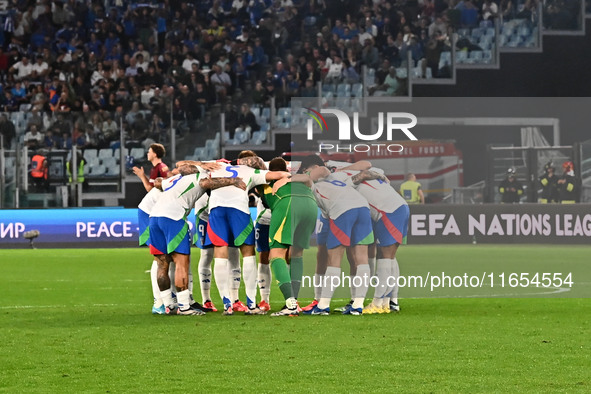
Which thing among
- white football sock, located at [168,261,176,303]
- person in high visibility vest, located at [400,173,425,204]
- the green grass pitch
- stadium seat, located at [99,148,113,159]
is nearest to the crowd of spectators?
stadium seat, located at [99,148,113,159]

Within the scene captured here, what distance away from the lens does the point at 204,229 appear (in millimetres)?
14859

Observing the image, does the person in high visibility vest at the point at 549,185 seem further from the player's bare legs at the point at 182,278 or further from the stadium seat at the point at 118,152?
the stadium seat at the point at 118,152

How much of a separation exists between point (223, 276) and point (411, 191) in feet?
9.62

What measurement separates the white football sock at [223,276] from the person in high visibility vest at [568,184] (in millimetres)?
9051

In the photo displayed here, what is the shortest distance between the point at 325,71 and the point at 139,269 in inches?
596

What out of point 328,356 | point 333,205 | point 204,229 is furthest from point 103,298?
point 328,356

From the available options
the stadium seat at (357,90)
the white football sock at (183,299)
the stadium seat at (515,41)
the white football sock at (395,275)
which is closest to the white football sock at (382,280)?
the white football sock at (395,275)

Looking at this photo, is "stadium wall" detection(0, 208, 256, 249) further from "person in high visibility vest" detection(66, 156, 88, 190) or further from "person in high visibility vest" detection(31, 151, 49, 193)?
"person in high visibility vest" detection(66, 156, 88, 190)

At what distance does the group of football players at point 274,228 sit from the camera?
1404 centimetres

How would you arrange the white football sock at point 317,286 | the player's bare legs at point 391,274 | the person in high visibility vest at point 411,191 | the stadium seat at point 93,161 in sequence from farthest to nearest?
the stadium seat at point 93,161, the person in high visibility vest at point 411,191, the white football sock at point 317,286, the player's bare legs at point 391,274

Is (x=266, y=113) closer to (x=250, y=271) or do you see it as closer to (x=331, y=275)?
(x=331, y=275)

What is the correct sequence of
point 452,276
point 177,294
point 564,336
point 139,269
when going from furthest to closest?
point 139,269 < point 452,276 < point 177,294 < point 564,336

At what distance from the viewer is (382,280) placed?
14562mm

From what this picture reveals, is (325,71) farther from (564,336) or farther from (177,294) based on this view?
(564,336)
